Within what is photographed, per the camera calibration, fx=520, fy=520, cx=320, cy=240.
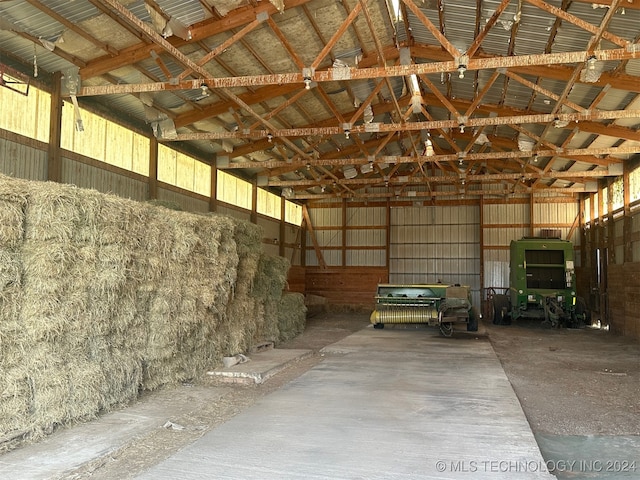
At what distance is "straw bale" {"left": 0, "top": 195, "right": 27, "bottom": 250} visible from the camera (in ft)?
16.6

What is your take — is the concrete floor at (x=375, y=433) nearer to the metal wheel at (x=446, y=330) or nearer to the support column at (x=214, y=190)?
the metal wheel at (x=446, y=330)

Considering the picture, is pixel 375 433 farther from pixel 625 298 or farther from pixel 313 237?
pixel 313 237

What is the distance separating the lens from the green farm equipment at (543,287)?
17.2 m

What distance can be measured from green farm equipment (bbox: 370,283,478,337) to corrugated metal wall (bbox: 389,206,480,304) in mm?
8587

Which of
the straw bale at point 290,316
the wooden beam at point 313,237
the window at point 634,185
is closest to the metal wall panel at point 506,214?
the window at point 634,185

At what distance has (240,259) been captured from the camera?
10266 millimetres

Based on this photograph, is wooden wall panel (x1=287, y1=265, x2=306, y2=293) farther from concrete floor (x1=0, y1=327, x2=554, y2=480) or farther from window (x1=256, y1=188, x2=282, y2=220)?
concrete floor (x1=0, y1=327, x2=554, y2=480)

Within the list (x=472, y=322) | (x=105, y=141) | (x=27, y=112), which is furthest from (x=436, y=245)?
(x=27, y=112)

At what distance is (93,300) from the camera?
239 inches

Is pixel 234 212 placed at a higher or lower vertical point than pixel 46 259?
higher

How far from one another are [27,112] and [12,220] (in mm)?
5711

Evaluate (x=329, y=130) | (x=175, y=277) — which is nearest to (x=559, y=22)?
(x=329, y=130)

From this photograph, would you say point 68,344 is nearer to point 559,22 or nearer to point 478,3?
point 478,3

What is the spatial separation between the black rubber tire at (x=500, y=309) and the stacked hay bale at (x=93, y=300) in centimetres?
1283
